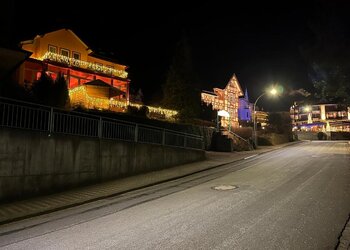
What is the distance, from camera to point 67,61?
30.8 m

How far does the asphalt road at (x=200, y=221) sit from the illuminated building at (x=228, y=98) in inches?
1588

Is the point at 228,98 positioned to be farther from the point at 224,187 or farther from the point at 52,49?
the point at 224,187

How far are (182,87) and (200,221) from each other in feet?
86.9

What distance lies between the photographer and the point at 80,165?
12547 millimetres

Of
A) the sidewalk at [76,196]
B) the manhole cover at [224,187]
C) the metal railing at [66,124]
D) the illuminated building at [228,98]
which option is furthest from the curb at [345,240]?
the illuminated building at [228,98]

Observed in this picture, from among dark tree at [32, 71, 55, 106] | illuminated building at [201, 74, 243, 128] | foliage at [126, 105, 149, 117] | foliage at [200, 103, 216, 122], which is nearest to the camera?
dark tree at [32, 71, 55, 106]

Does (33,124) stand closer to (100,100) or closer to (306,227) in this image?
(306,227)

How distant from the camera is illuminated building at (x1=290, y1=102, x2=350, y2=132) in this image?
92.1 meters

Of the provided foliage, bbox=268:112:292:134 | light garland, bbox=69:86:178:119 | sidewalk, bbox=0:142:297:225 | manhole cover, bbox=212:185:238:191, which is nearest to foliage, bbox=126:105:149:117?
light garland, bbox=69:86:178:119

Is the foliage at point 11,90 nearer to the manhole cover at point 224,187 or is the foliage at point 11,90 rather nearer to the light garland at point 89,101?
the light garland at point 89,101

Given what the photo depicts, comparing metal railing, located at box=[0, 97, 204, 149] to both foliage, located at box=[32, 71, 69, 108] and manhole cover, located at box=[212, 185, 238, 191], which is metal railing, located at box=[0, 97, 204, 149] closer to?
manhole cover, located at box=[212, 185, 238, 191]

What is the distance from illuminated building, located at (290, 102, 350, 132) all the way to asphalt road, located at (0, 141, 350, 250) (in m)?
85.5

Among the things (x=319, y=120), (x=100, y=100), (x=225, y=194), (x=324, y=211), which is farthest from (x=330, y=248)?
(x=319, y=120)

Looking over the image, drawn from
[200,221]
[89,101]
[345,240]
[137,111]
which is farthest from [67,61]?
[345,240]
